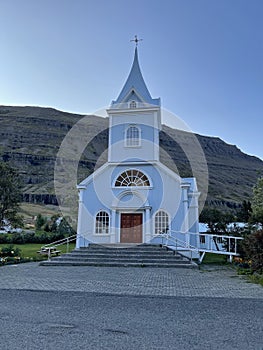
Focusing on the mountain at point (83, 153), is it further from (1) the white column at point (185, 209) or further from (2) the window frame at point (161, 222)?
(1) the white column at point (185, 209)

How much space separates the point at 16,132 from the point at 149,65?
125794mm

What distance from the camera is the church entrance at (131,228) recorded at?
17.3m

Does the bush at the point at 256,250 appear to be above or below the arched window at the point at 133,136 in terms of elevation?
below

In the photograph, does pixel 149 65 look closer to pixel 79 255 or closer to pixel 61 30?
pixel 61 30

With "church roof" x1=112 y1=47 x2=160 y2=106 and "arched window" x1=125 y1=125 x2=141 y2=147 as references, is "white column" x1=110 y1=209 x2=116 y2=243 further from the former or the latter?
"church roof" x1=112 y1=47 x2=160 y2=106

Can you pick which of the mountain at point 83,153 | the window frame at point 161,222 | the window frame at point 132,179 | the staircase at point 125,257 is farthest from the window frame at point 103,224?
the mountain at point 83,153

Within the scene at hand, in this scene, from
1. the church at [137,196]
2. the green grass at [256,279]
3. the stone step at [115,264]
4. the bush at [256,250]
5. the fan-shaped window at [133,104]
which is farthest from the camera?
the fan-shaped window at [133,104]

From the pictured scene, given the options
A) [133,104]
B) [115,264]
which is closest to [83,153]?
[133,104]

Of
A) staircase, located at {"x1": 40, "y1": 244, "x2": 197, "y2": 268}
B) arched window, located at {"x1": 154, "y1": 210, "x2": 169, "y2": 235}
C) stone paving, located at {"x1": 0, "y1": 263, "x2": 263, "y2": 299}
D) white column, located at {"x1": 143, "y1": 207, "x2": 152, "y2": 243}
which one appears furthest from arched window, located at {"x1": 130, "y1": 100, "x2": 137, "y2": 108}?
stone paving, located at {"x1": 0, "y1": 263, "x2": 263, "y2": 299}

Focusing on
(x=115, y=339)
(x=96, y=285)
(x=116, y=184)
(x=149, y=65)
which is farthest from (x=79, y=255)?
(x=149, y=65)

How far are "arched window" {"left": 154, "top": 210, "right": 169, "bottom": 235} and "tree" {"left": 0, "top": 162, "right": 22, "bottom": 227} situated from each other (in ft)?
33.3

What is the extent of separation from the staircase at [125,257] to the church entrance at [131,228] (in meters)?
1.41

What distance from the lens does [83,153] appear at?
104 metres

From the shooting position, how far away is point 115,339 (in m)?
3.88
